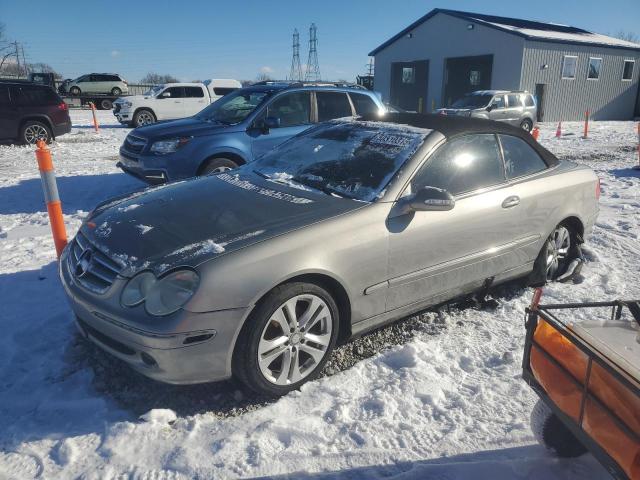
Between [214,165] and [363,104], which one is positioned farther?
[363,104]

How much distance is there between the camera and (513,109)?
1803cm

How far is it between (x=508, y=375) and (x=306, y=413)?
52.2 inches

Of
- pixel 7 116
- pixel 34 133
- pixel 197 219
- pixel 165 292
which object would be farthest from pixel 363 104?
pixel 7 116

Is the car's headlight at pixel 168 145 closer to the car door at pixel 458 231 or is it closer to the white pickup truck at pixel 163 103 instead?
the car door at pixel 458 231

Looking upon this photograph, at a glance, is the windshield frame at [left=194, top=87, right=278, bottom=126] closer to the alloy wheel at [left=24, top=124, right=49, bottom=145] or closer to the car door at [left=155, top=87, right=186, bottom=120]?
the alloy wheel at [left=24, top=124, right=49, bottom=145]

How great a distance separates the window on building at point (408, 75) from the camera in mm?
30797

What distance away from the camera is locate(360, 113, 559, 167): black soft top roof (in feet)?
11.9

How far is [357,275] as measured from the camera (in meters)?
2.88

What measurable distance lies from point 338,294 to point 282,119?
4.54 metres

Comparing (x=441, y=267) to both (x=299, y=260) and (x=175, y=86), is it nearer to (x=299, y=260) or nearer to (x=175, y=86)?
(x=299, y=260)

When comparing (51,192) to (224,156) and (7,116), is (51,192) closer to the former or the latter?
(224,156)

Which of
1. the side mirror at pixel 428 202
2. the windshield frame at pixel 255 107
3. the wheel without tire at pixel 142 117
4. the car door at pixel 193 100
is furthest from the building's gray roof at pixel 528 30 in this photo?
the side mirror at pixel 428 202

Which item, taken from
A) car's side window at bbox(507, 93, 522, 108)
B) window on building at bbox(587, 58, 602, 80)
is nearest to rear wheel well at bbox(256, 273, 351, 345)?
car's side window at bbox(507, 93, 522, 108)

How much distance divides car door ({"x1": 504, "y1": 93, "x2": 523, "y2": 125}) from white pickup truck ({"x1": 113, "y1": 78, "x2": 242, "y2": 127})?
10.2 m
